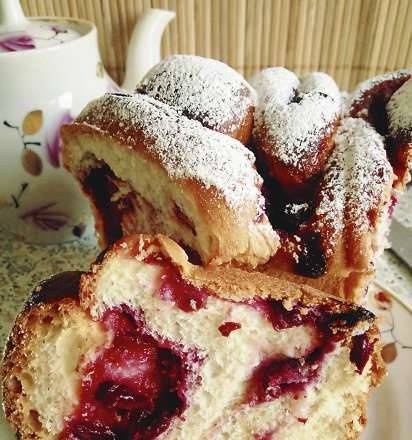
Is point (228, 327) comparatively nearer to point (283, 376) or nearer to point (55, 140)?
point (283, 376)

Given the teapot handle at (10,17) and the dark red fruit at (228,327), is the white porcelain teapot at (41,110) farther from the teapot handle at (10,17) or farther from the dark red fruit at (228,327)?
the dark red fruit at (228,327)

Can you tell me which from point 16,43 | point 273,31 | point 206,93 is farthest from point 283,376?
point 273,31

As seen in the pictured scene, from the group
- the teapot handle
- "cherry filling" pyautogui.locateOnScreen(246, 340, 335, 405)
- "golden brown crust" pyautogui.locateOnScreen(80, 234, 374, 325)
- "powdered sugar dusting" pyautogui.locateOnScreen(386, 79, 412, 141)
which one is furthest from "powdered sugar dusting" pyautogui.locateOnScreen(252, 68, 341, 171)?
the teapot handle

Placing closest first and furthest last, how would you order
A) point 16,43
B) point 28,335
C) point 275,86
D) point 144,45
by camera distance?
point 28,335 → point 275,86 → point 16,43 → point 144,45

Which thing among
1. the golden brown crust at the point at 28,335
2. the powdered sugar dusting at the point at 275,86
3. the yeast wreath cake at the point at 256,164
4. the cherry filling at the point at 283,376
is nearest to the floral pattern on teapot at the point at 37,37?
the yeast wreath cake at the point at 256,164

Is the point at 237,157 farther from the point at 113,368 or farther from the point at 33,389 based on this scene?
the point at 33,389
